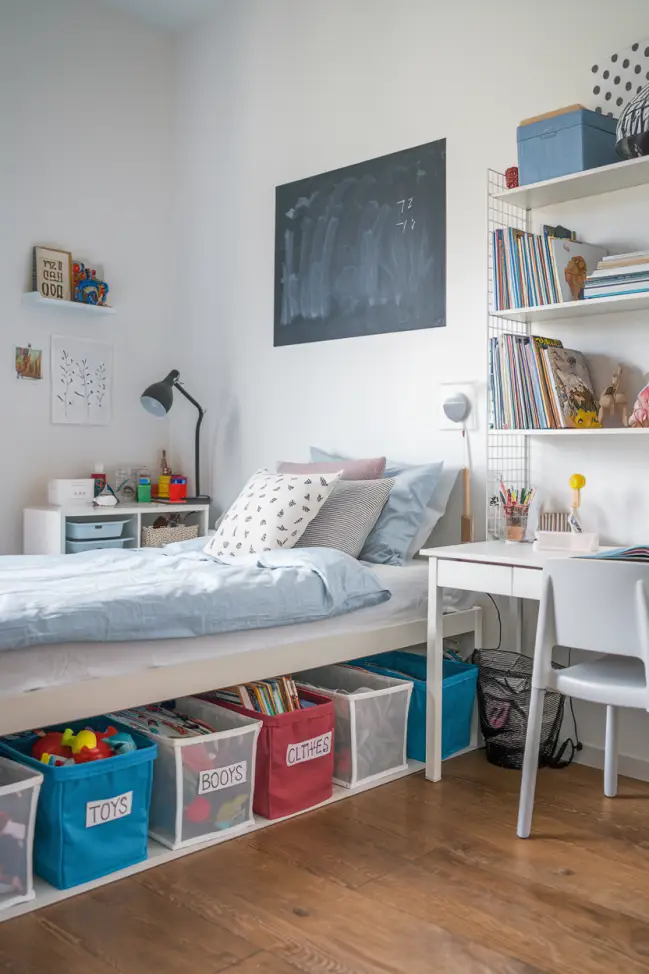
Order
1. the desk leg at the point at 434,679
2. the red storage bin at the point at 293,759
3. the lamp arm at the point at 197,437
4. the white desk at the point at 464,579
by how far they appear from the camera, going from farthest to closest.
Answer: the lamp arm at the point at 197,437 < the desk leg at the point at 434,679 < the white desk at the point at 464,579 < the red storage bin at the point at 293,759

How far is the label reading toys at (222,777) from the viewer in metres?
2.29

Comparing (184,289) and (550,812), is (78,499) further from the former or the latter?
(550,812)

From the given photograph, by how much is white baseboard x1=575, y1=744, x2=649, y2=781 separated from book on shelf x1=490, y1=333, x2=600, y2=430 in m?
1.06

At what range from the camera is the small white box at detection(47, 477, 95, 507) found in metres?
3.90

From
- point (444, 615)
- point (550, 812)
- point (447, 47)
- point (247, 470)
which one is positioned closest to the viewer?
point (550, 812)

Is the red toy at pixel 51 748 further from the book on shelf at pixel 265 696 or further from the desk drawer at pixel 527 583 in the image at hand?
the desk drawer at pixel 527 583

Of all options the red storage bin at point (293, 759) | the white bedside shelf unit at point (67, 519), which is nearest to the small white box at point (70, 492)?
the white bedside shelf unit at point (67, 519)

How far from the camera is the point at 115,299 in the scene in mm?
4359

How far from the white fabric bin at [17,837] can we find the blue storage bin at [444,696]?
4.26ft

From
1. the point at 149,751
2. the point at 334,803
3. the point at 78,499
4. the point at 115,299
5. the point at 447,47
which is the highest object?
the point at 447,47

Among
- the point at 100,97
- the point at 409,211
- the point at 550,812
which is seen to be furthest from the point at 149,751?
the point at 100,97

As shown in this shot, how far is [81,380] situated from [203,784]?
245 cm

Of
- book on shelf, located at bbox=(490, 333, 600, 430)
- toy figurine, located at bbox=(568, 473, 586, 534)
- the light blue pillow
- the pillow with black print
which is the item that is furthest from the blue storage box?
the pillow with black print

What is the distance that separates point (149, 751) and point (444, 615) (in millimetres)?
1211
